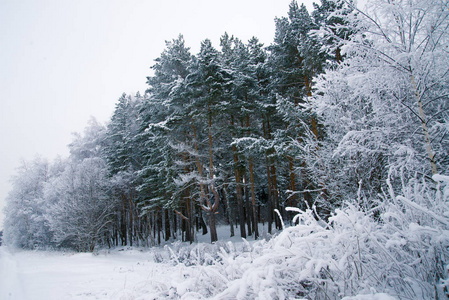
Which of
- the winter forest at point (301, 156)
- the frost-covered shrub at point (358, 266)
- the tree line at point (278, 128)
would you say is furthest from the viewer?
the tree line at point (278, 128)

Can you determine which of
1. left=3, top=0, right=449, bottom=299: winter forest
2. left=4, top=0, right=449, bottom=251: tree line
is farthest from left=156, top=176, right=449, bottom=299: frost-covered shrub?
left=4, top=0, right=449, bottom=251: tree line

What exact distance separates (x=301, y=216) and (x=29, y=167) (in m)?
44.3

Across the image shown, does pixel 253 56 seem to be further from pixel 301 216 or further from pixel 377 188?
pixel 301 216

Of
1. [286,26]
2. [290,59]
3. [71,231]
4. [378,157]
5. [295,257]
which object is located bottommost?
[71,231]

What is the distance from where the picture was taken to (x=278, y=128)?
2031 cm

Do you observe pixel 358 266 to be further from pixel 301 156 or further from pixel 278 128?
pixel 278 128

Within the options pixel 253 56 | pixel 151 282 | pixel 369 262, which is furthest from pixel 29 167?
pixel 369 262

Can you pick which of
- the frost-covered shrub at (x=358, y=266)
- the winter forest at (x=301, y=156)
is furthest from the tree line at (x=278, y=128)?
the frost-covered shrub at (x=358, y=266)

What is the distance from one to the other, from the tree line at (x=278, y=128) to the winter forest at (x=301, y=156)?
0.06 m

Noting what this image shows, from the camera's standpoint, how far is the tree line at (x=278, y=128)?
457 centimetres

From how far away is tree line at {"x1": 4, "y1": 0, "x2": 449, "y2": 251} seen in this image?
15.0 ft

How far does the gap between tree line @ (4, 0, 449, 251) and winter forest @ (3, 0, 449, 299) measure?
6 cm

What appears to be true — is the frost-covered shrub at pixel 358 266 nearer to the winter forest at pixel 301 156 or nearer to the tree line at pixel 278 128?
the winter forest at pixel 301 156

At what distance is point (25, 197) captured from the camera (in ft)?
101
